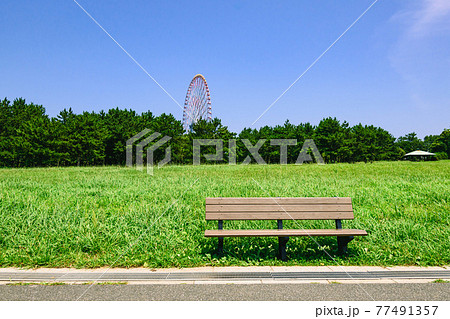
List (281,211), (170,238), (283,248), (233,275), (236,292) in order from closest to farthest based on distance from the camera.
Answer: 1. (236,292)
2. (233,275)
3. (283,248)
4. (281,211)
5. (170,238)

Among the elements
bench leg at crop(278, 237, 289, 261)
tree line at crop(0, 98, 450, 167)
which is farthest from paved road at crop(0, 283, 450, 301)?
tree line at crop(0, 98, 450, 167)

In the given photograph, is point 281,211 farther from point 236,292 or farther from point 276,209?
point 236,292

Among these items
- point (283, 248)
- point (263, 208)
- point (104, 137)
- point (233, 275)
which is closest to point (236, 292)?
point (233, 275)

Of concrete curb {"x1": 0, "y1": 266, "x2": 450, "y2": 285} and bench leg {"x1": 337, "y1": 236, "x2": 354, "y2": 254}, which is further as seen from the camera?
bench leg {"x1": 337, "y1": 236, "x2": 354, "y2": 254}

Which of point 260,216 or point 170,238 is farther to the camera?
point 170,238

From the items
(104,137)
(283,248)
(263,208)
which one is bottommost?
(283,248)

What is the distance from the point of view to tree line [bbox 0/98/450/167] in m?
45.4

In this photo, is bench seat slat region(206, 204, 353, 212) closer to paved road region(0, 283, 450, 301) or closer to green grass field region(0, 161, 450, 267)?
green grass field region(0, 161, 450, 267)

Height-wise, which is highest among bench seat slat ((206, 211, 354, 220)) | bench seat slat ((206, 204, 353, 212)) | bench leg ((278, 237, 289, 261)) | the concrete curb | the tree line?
the tree line

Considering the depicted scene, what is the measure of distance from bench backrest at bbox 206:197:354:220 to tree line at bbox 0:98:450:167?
44818 mm

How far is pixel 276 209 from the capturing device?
15.1ft

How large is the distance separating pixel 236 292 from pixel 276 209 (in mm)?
1626

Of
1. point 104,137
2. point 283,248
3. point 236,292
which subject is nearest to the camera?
point 236,292
